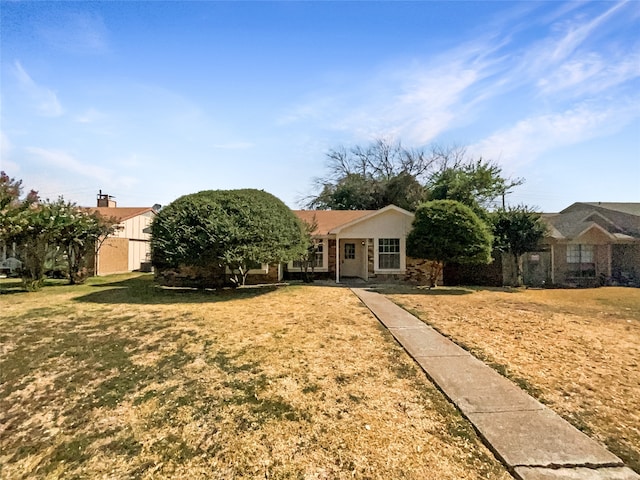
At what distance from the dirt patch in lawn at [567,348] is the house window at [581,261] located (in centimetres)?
674

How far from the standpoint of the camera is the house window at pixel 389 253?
1728 cm

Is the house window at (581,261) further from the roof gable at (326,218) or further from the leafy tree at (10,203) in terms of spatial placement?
the leafy tree at (10,203)

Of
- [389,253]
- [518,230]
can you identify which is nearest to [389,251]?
[389,253]

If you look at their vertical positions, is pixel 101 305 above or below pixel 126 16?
below

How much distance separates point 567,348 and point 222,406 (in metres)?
6.42

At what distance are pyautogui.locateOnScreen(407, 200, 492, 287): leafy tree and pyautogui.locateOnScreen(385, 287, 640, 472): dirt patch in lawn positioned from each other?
96.6 inches

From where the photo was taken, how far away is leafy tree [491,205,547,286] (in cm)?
1661

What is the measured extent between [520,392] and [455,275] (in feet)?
43.8

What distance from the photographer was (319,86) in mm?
10875

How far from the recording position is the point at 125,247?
73.4 ft

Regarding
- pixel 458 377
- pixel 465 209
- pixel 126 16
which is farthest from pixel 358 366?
pixel 465 209

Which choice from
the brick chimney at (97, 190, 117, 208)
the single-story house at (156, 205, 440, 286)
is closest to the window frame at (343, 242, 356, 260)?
the single-story house at (156, 205, 440, 286)

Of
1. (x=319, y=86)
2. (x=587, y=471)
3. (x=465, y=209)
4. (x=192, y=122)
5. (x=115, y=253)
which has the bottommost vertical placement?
(x=587, y=471)

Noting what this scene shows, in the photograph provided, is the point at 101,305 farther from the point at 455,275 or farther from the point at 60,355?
the point at 455,275
